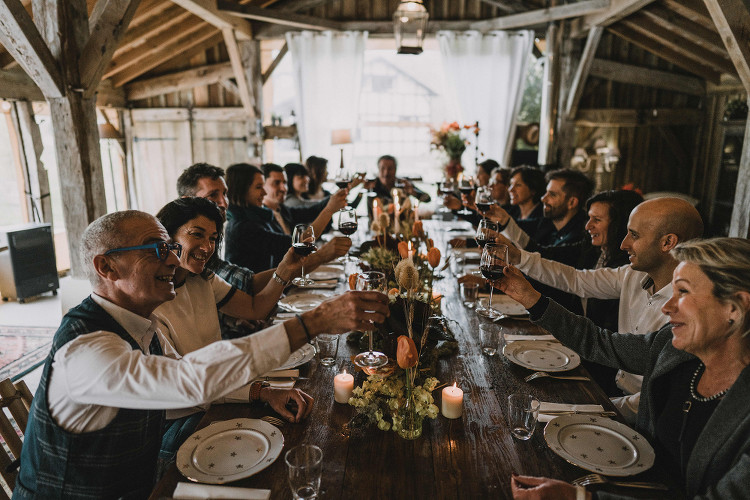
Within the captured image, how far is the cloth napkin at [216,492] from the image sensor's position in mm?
1175

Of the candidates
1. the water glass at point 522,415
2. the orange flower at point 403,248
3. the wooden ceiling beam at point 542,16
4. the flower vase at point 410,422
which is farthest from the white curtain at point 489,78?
the flower vase at point 410,422

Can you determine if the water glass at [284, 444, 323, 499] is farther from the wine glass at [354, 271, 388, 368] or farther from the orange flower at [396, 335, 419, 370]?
the wine glass at [354, 271, 388, 368]

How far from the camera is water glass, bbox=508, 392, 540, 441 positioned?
143 cm

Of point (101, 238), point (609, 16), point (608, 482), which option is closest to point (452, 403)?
point (608, 482)

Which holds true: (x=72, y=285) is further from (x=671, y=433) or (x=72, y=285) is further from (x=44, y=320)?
(x=671, y=433)

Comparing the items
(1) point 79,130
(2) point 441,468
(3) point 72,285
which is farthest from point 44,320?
(2) point 441,468

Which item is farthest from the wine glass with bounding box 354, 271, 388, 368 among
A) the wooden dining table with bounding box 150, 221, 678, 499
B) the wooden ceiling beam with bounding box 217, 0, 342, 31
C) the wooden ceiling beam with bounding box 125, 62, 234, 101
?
the wooden ceiling beam with bounding box 125, 62, 234, 101

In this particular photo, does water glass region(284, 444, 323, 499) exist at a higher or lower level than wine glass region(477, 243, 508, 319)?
lower

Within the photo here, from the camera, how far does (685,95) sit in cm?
721

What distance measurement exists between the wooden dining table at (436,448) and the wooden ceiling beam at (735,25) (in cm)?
316

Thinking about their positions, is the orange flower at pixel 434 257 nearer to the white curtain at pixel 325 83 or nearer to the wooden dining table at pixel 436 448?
the wooden dining table at pixel 436 448

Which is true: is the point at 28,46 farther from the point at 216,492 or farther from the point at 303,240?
the point at 216,492

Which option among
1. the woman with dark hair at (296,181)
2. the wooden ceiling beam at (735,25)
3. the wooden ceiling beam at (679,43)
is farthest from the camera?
the wooden ceiling beam at (679,43)

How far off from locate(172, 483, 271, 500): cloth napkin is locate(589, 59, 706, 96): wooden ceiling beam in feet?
23.3
